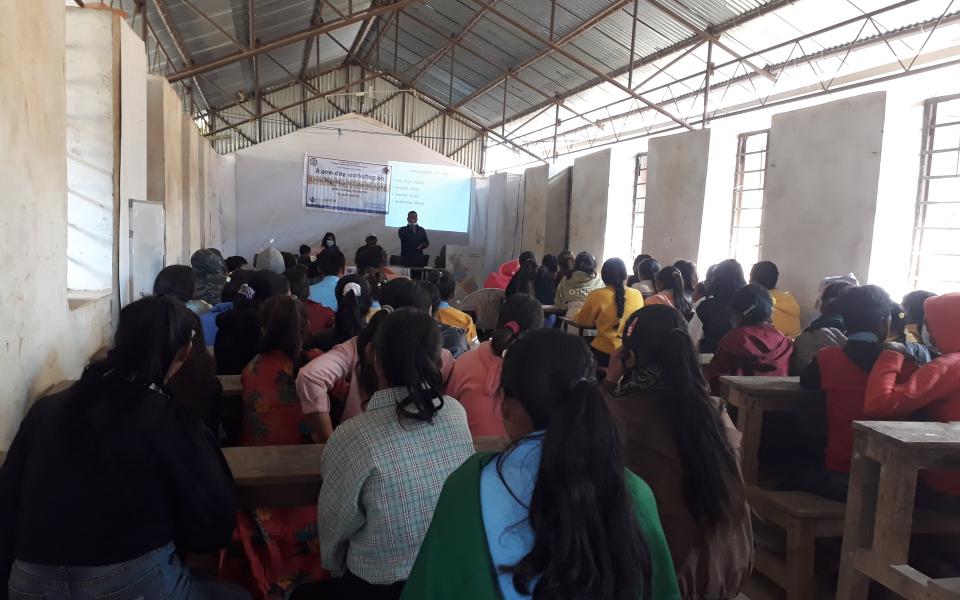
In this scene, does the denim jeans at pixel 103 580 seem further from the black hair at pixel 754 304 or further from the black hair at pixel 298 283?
the black hair at pixel 754 304

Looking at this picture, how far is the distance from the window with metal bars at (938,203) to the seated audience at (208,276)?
4960mm

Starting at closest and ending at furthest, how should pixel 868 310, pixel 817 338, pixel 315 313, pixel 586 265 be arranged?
pixel 868 310
pixel 817 338
pixel 315 313
pixel 586 265

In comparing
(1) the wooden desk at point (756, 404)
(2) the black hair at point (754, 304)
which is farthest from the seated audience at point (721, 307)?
(1) the wooden desk at point (756, 404)

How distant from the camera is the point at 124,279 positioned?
3723 millimetres

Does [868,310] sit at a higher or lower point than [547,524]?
higher

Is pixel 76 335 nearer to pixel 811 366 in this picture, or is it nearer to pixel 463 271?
pixel 811 366

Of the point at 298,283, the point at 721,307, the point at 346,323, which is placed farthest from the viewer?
the point at 721,307

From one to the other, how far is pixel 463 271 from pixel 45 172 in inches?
367

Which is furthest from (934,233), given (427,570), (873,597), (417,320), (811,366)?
(427,570)

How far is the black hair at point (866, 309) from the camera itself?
2.46 metres

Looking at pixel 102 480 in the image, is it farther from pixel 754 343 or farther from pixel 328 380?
pixel 754 343

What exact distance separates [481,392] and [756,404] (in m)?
1.15

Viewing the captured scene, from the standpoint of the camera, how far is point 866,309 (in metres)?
2.46

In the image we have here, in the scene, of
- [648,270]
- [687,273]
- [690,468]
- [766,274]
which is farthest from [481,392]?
[648,270]
